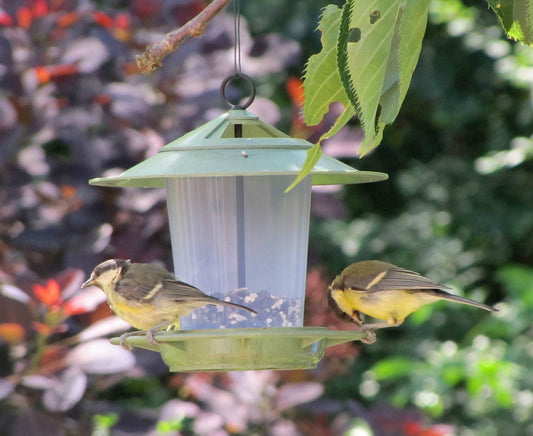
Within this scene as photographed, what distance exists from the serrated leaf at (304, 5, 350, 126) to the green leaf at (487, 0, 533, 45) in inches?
10.1

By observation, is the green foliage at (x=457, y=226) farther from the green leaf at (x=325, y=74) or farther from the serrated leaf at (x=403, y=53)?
the serrated leaf at (x=403, y=53)

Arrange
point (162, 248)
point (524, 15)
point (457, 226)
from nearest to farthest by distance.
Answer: point (524, 15), point (162, 248), point (457, 226)

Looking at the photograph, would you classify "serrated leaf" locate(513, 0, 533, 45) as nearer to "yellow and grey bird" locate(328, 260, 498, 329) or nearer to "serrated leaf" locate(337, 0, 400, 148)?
"serrated leaf" locate(337, 0, 400, 148)

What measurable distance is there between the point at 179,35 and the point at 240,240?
0.98 meters

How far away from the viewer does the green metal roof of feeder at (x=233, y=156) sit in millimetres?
2857

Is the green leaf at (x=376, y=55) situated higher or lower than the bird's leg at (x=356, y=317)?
higher

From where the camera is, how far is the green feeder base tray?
113 inches

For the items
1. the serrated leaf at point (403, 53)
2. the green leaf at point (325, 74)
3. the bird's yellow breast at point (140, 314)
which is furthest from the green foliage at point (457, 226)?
the serrated leaf at point (403, 53)

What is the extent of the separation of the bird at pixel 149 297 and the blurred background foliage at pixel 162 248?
0.82 m

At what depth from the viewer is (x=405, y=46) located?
1.55 meters

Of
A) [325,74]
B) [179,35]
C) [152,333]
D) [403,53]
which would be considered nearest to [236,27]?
[152,333]

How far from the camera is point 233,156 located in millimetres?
2926

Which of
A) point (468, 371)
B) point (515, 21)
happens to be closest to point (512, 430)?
point (468, 371)

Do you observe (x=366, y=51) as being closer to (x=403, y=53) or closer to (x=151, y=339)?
(x=403, y=53)
